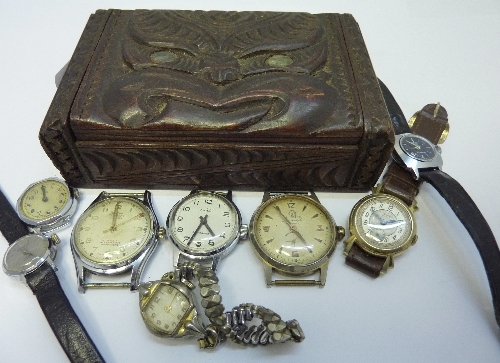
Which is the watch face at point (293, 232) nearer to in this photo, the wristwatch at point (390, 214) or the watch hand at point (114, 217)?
the wristwatch at point (390, 214)

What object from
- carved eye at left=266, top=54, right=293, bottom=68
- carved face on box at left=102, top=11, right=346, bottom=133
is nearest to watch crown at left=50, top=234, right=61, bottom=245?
carved face on box at left=102, top=11, right=346, bottom=133

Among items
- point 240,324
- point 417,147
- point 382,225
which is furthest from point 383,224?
point 240,324

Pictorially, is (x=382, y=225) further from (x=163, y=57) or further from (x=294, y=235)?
(x=163, y=57)

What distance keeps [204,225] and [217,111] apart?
0.52 metres

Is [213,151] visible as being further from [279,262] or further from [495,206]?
[495,206]

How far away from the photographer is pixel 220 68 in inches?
79.7

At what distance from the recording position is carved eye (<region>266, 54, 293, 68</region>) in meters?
2.07

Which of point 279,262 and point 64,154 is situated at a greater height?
point 64,154

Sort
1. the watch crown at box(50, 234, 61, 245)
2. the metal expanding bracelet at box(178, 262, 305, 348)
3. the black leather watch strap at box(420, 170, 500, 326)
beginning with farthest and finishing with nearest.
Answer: the watch crown at box(50, 234, 61, 245), the black leather watch strap at box(420, 170, 500, 326), the metal expanding bracelet at box(178, 262, 305, 348)

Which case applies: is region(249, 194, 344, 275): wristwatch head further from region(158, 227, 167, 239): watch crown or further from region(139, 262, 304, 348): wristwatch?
region(158, 227, 167, 239): watch crown

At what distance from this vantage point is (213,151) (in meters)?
1.93

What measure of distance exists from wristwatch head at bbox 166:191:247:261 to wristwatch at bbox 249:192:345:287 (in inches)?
4.1

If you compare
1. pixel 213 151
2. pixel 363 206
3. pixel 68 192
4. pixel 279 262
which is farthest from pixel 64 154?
pixel 363 206

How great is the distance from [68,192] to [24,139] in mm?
555
